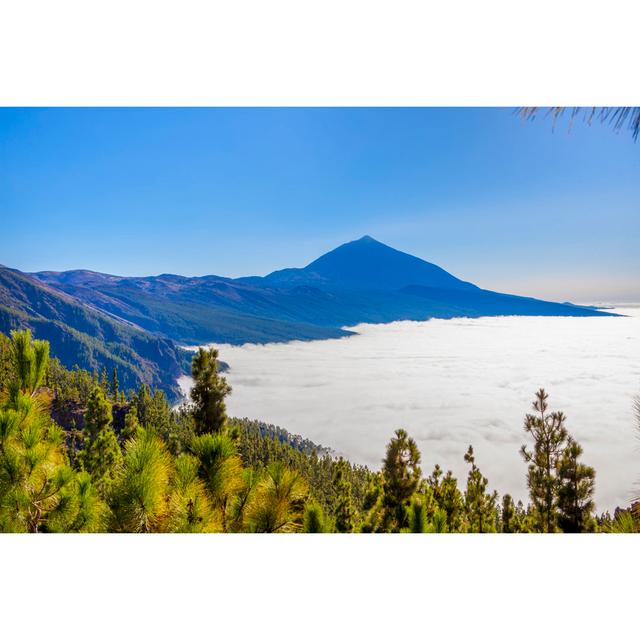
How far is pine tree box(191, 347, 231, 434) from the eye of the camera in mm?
2062

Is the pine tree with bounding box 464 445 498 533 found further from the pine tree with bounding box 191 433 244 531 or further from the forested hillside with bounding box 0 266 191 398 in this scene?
the forested hillside with bounding box 0 266 191 398

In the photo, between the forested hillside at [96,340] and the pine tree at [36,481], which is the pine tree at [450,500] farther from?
the forested hillside at [96,340]

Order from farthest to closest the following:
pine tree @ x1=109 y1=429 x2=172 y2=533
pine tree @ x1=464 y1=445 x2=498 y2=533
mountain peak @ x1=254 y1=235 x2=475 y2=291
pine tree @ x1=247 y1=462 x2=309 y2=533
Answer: mountain peak @ x1=254 y1=235 x2=475 y2=291 → pine tree @ x1=464 y1=445 x2=498 y2=533 → pine tree @ x1=247 y1=462 x2=309 y2=533 → pine tree @ x1=109 y1=429 x2=172 y2=533

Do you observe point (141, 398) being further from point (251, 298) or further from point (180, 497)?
point (180, 497)

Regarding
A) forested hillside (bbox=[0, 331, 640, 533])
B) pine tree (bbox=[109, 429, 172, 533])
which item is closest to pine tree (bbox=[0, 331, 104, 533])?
forested hillside (bbox=[0, 331, 640, 533])

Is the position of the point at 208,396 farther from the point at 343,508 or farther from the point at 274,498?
the point at 343,508

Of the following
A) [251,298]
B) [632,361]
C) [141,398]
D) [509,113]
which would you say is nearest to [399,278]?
[632,361]

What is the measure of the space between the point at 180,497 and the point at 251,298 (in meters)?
35.8

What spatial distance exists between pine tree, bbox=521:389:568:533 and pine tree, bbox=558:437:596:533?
6 centimetres

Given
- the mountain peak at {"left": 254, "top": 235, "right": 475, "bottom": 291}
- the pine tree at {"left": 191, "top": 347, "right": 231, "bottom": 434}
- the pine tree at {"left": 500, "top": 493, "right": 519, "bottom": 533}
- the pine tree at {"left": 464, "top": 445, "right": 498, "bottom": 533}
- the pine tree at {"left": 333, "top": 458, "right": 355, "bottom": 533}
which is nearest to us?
the pine tree at {"left": 333, "top": 458, "right": 355, "bottom": 533}

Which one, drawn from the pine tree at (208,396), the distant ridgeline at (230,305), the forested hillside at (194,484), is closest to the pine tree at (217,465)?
the forested hillside at (194,484)

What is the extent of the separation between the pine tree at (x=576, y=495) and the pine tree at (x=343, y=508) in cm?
145

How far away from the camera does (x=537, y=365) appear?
29.2ft

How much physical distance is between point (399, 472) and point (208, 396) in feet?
4.46
